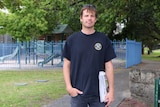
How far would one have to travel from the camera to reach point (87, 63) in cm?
334

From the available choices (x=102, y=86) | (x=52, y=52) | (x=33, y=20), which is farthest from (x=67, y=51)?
(x=52, y=52)

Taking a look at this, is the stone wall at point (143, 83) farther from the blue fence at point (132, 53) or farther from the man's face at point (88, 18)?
the blue fence at point (132, 53)

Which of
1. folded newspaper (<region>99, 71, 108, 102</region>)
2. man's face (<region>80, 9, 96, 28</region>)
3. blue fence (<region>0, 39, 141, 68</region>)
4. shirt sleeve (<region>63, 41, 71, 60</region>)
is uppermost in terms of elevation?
Result: man's face (<region>80, 9, 96, 28</region>)

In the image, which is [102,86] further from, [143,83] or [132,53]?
[132,53]

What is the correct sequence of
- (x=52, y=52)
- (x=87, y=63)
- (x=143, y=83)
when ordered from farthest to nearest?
(x=52, y=52) < (x=143, y=83) < (x=87, y=63)

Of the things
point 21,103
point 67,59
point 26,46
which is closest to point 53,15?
point 26,46

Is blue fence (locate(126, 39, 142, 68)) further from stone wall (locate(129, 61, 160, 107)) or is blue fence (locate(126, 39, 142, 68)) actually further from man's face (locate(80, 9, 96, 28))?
man's face (locate(80, 9, 96, 28))

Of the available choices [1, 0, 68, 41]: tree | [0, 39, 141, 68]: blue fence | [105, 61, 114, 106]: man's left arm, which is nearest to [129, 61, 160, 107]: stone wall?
[105, 61, 114, 106]: man's left arm

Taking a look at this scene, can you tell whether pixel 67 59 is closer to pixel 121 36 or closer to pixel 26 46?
pixel 26 46

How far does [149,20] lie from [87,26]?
87.1 feet

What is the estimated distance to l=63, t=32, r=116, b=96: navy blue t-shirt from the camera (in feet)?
11.0

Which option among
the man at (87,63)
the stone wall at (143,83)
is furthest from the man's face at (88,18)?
the stone wall at (143,83)

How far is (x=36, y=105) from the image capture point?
7531 millimetres

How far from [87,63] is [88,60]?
0.03 metres
